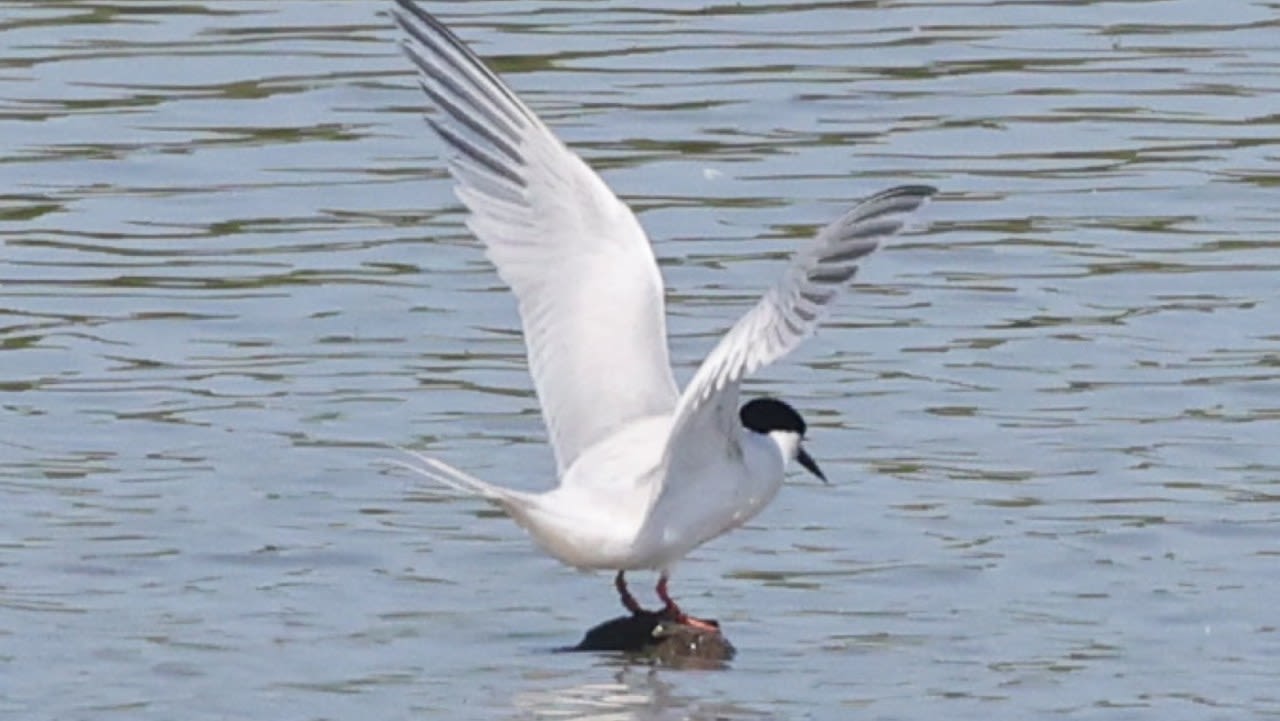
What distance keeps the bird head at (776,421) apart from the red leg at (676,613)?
0.62 m

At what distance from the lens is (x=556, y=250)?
10938 millimetres

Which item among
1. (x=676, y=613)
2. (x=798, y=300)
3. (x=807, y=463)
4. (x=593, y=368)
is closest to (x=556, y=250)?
(x=593, y=368)

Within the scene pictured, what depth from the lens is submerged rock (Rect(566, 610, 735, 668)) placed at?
10180 millimetres

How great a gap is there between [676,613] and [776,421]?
0.84 metres

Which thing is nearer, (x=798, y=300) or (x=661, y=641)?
(x=798, y=300)

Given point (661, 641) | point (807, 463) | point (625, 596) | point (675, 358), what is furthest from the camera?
point (675, 358)

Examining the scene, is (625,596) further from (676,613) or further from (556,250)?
(556,250)

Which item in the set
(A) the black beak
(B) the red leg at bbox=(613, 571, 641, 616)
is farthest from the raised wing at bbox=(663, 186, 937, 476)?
(A) the black beak

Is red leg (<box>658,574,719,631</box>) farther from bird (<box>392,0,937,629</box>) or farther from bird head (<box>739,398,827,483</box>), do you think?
bird head (<box>739,398,827,483</box>)

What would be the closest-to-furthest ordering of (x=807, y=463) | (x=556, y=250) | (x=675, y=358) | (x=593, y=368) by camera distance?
(x=593, y=368) < (x=556, y=250) < (x=807, y=463) < (x=675, y=358)

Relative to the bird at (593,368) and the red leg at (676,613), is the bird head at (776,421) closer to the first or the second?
the bird at (593,368)

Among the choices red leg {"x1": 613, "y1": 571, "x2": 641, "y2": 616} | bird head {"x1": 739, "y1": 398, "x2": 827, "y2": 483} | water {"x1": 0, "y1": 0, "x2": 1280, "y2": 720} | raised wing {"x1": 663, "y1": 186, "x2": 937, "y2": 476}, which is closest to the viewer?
raised wing {"x1": 663, "y1": 186, "x2": 937, "y2": 476}

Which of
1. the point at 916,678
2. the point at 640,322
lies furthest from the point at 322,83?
the point at 916,678

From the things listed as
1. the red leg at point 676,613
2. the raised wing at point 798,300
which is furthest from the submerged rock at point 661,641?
the raised wing at point 798,300
